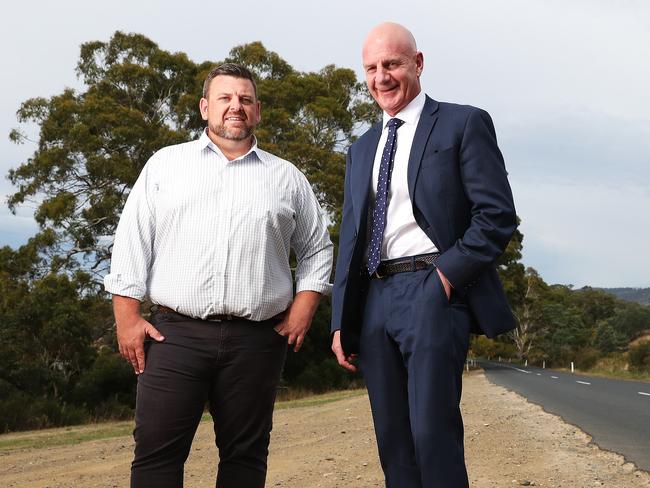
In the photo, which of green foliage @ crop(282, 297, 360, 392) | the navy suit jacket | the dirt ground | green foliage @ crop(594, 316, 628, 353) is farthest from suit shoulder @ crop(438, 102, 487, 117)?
→ green foliage @ crop(594, 316, 628, 353)

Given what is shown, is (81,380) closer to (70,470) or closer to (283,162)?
(70,470)

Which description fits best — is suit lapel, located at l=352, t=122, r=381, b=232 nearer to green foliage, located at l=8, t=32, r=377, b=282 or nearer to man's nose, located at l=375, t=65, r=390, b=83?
man's nose, located at l=375, t=65, r=390, b=83

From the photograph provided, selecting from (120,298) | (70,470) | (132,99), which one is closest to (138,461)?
(120,298)

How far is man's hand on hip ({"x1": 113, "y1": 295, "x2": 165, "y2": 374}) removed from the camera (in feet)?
11.8

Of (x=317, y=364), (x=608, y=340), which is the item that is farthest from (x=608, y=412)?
(x=608, y=340)

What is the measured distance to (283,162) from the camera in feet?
13.1

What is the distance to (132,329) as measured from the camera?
3592 millimetres

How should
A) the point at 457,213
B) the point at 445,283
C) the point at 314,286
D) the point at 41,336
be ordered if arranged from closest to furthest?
1. the point at 445,283
2. the point at 457,213
3. the point at 314,286
4. the point at 41,336

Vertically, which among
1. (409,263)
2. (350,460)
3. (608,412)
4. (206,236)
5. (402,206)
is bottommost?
(350,460)

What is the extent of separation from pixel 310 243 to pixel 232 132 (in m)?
0.65

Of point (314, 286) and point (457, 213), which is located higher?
point (457, 213)

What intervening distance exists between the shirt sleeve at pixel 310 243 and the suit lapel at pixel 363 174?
0.37 m

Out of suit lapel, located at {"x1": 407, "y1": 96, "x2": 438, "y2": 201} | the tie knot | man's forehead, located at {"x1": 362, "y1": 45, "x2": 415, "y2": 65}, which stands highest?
man's forehead, located at {"x1": 362, "y1": 45, "x2": 415, "y2": 65}

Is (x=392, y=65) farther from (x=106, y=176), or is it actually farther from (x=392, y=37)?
(x=106, y=176)
